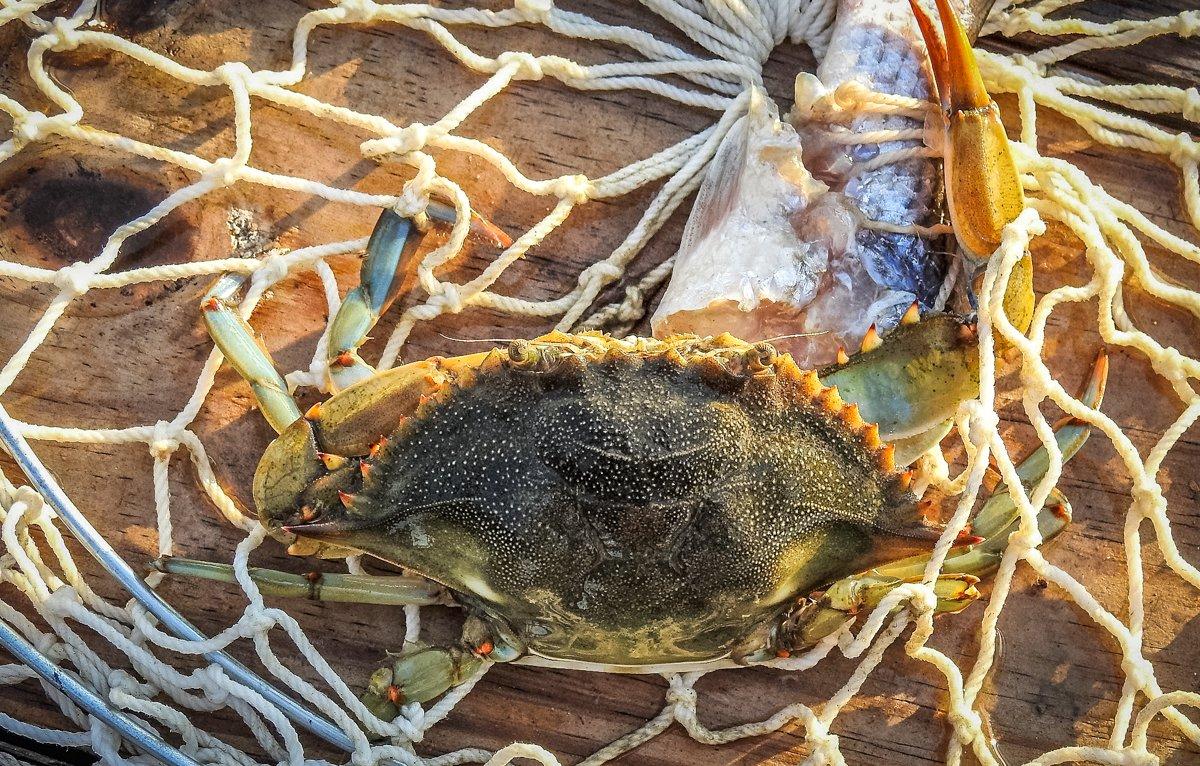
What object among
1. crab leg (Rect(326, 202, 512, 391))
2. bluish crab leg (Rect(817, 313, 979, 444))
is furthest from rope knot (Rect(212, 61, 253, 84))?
bluish crab leg (Rect(817, 313, 979, 444))

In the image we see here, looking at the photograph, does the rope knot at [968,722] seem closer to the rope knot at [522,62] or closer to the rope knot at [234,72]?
the rope knot at [522,62]

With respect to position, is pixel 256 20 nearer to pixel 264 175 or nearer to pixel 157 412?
pixel 264 175

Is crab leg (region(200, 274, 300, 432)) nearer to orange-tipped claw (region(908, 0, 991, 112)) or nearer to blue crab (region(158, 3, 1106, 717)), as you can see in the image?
blue crab (region(158, 3, 1106, 717))

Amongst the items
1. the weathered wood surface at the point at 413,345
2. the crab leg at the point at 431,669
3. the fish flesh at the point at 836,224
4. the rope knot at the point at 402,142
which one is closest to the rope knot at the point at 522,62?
the weathered wood surface at the point at 413,345

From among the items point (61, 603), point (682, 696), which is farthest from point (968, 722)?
point (61, 603)

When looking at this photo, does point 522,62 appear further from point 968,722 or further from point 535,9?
point 968,722

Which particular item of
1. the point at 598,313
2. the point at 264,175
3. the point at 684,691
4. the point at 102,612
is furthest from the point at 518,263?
the point at 102,612
